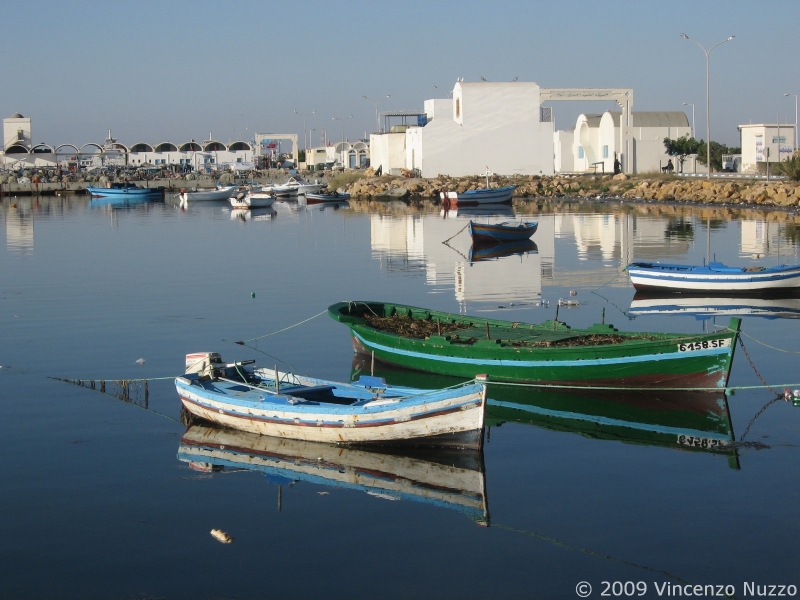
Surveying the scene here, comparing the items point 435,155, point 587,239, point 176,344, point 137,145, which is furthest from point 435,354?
point 137,145

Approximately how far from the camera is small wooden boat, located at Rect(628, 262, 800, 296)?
24.5 m

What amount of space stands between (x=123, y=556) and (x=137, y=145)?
142 metres

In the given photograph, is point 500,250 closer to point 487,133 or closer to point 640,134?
point 487,133

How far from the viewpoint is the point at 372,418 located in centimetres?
1241

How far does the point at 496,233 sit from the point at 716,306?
16.4m

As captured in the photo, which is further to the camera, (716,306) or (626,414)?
(716,306)

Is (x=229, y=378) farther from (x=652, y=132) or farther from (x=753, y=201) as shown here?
(x=652, y=132)

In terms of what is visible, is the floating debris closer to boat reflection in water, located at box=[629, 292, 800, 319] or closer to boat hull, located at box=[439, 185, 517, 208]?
boat reflection in water, located at box=[629, 292, 800, 319]

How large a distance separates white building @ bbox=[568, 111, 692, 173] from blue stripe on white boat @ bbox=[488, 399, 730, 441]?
64757 millimetres

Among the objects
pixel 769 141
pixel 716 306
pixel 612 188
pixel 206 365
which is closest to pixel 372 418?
pixel 206 365

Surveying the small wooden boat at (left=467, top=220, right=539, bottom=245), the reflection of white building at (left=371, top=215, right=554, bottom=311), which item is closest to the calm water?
the reflection of white building at (left=371, top=215, right=554, bottom=311)

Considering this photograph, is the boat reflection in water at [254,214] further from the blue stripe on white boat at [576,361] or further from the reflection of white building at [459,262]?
the blue stripe on white boat at [576,361]

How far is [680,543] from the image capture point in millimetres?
9844

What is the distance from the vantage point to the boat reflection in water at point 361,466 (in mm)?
11461
